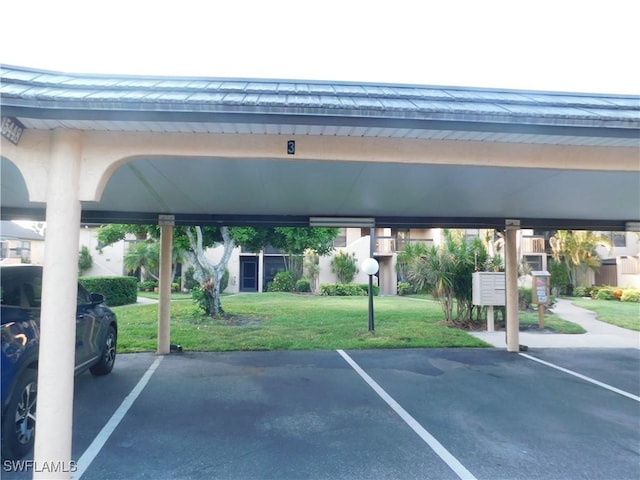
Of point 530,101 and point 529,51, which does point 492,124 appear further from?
point 529,51

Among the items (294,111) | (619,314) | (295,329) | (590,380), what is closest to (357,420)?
(294,111)

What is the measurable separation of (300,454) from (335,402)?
1.60 metres

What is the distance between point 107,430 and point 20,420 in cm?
94

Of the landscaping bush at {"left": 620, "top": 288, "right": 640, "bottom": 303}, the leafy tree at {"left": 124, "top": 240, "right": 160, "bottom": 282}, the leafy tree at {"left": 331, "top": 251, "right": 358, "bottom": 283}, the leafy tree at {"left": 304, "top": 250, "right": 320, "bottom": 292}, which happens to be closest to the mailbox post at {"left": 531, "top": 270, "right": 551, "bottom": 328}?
the landscaping bush at {"left": 620, "top": 288, "right": 640, "bottom": 303}

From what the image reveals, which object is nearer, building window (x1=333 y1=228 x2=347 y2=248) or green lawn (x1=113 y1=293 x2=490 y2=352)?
green lawn (x1=113 y1=293 x2=490 y2=352)

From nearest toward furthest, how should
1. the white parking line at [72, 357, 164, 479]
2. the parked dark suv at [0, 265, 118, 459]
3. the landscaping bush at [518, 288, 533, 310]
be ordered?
the parked dark suv at [0, 265, 118, 459] → the white parking line at [72, 357, 164, 479] → the landscaping bush at [518, 288, 533, 310]

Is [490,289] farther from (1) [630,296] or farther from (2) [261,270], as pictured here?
(2) [261,270]

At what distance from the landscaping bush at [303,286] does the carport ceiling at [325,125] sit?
753 inches

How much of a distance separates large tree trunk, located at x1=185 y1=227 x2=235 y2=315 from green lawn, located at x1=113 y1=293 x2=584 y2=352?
0.60m

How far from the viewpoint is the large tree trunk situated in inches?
508

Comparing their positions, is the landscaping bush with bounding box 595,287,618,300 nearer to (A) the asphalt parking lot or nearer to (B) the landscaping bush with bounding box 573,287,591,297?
(B) the landscaping bush with bounding box 573,287,591,297

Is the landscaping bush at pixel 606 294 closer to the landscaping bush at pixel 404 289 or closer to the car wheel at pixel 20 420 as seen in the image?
the landscaping bush at pixel 404 289

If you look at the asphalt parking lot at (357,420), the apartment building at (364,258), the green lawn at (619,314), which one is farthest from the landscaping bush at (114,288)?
the green lawn at (619,314)

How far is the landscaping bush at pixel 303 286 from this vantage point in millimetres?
25359
